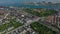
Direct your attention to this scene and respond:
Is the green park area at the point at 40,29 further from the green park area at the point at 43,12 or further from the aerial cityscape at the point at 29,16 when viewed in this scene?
the green park area at the point at 43,12

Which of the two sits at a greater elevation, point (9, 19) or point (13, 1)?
point (13, 1)

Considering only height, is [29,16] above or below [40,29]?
above

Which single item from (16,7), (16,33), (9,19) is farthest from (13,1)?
(16,33)

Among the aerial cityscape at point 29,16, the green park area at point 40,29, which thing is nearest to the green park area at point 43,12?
the aerial cityscape at point 29,16

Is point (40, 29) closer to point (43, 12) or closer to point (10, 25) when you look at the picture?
point (43, 12)

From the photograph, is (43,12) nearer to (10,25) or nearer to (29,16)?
(29,16)

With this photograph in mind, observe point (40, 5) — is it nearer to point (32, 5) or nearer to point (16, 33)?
point (32, 5)

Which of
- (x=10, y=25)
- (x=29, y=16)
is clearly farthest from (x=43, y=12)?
(x=10, y=25)

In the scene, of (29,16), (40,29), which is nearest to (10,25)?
(29,16)
